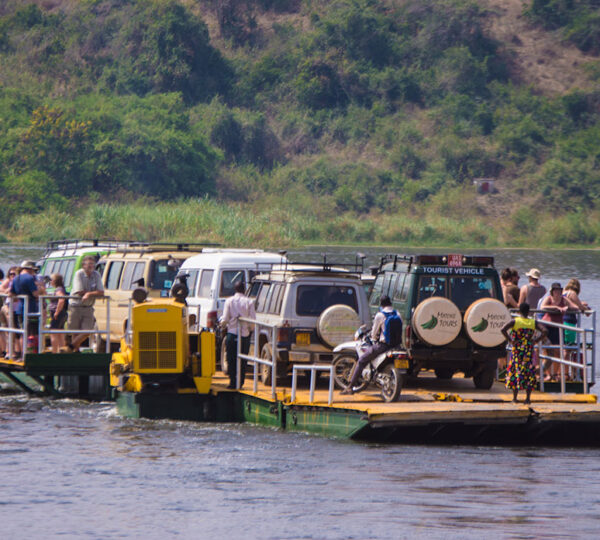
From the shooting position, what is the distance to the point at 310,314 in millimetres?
18812

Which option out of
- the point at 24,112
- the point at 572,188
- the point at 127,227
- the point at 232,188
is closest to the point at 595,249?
the point at 572,188

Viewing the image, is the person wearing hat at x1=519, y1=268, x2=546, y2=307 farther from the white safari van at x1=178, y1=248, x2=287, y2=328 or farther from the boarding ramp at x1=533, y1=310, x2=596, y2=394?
the white safari van at x1=178, y1=248, x2=287, y2=328

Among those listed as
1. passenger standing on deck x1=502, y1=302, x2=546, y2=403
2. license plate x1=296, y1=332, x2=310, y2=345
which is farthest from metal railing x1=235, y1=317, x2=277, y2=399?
passenger standing on deck x1=502, y1=302, x2=546, y2=403

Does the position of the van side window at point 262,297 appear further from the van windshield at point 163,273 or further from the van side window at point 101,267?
the van side window at point 101,267

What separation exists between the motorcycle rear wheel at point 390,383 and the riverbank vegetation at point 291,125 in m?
48.8

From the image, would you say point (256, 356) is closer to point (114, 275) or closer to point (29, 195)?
point (114, 275)

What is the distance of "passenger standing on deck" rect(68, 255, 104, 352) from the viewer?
20.8m

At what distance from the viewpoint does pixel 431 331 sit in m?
18.1

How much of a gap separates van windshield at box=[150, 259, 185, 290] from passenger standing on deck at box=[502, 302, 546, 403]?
23.8 feet

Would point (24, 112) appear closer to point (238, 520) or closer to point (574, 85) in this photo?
point (574, 85)

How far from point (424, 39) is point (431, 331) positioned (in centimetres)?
9655

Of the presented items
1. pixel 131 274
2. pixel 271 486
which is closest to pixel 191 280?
pixel 131 274

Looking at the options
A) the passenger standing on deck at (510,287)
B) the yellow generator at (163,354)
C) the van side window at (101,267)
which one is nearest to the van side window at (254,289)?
the yellow generator at (163,354)

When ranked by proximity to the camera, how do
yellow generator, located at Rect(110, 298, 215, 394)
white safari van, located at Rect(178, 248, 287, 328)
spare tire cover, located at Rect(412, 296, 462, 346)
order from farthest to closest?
white safari van, located at Rect(178, 248, 287, 328)
yellow generator, located at Rect(110, 298, 215, 394)
spare tire cover, located at Rect(412, 296, 462, 346)
